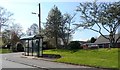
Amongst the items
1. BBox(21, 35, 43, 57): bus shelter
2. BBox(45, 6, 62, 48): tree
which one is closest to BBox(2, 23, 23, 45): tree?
BBox(45, 6, 62, 48): tree

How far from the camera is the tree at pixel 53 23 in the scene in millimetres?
67500

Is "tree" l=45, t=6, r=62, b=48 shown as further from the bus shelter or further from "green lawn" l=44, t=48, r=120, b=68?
"green lawn" l=44, t=48, r=120, b=68

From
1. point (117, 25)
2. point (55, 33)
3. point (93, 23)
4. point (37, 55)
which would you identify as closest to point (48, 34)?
point (55, 33)

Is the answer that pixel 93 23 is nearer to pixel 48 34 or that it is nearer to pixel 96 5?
pixel 96 5

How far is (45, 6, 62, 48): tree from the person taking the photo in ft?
221

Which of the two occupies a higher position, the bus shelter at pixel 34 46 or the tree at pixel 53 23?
the tree at pixel 53 23

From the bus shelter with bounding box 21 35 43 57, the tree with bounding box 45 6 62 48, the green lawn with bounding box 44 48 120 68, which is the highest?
the tree with bounding box 45 6 62 48

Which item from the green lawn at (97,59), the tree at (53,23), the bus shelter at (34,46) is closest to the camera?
the green lawn at (97,59)

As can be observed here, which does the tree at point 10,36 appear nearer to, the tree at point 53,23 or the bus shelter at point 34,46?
the tree at point 53,23

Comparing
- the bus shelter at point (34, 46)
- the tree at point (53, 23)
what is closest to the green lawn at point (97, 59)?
the bus shelter at point (34, 46)

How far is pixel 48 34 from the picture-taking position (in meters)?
67.7

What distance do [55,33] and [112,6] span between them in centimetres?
1768

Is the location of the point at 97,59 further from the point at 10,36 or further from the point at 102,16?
the point at 10,36

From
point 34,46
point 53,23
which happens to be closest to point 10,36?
point 53,23
